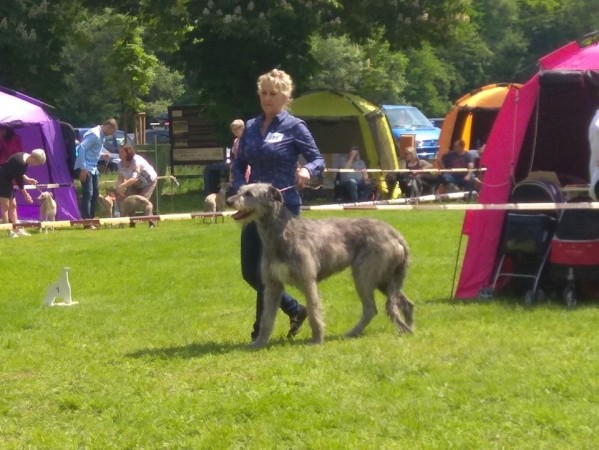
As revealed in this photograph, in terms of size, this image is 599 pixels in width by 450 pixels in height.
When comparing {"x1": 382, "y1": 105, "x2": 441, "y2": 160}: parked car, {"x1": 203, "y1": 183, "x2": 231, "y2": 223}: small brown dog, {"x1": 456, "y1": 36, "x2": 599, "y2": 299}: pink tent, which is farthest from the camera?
{"x1": 382, "y1": 105, "x2": 441, "y2": 160}: parked car

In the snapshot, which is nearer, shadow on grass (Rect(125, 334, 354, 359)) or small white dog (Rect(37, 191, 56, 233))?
shadow on grass (Rect(125, 334, 354, 359))

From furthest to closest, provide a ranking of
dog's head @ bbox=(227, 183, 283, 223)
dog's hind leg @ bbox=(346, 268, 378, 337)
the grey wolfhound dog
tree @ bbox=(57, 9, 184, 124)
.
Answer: tree @ bbox=(57, 9, 184, 124) → dog's hind leg @ bbox=(346, 268, 378, 337) → the grey wolfhound dog → dog's head @ bbox=(227, 183, 283, 223)

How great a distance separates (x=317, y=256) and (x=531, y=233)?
2437mm

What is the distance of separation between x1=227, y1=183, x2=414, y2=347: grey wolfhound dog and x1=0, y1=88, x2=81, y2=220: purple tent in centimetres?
1309

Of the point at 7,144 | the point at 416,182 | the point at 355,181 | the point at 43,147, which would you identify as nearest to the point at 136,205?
the point at 7,144

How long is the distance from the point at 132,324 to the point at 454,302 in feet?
8.41

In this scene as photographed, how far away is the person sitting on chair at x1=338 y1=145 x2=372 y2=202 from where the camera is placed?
2406cm

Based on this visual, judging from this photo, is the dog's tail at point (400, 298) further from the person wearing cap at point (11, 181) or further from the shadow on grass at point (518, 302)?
the person wearing cap at point (11, 181)

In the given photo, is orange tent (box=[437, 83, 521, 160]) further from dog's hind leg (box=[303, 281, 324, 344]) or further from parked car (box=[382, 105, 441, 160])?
dog's hind leg (box=[303, 281, 324, 344])

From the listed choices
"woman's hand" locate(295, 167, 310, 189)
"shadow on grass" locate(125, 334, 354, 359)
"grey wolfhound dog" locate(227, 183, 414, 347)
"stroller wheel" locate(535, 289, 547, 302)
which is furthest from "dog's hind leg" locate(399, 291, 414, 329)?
"stroller wheel" locate(535, 289, 547, 302)

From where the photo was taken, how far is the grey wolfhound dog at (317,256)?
7.68 metres

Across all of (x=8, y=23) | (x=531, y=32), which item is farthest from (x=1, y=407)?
(x=531, y=32)

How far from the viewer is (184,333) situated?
8.84 m

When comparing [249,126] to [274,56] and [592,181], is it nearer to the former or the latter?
[592,181]
